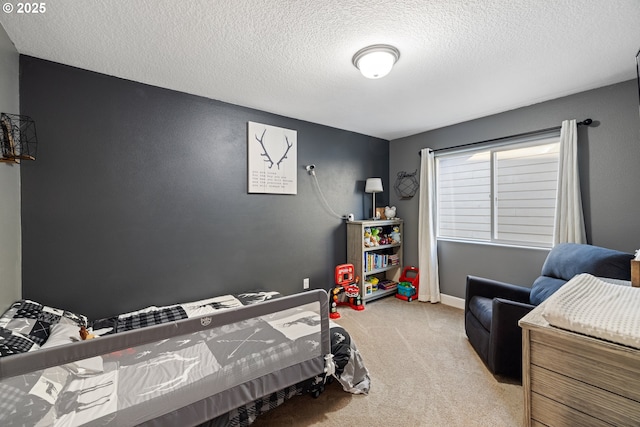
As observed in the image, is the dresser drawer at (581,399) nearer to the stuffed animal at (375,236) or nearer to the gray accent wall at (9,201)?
the gray accent wall at (9,201)

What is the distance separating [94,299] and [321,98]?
105 inches

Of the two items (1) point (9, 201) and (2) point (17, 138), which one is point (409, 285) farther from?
(2) point (17, 138)

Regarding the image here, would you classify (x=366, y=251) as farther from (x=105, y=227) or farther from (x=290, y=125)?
(x=105, y=227)

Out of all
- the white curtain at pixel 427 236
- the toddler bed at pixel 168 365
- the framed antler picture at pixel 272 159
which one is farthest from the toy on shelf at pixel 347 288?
the toddler bed at pixel 168 365

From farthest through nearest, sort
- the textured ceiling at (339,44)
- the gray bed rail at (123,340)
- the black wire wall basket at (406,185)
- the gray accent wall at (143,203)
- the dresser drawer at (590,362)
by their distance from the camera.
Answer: the black wire wall basket at (406,185)
the gray accent wall at (143,203)
the textured ceiling at (339,44)
the gray bed rail at (123,340)
the dresser drawer at (590,362)

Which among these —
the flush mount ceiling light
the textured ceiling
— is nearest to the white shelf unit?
the textured ceiling

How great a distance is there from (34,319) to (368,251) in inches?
129

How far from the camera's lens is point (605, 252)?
6.50 ft

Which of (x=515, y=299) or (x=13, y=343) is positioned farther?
(x=515, y=299)

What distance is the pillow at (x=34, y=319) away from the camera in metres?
1.51

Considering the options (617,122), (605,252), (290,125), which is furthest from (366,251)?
(617,122)

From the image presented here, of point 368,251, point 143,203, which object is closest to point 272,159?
point 143,203

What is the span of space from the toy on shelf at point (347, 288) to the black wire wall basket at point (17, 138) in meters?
2.96

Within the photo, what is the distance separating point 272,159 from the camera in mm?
3074
